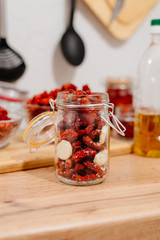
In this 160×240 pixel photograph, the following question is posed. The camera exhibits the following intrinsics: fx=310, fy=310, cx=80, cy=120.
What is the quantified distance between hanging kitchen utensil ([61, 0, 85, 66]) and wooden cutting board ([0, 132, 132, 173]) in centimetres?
38

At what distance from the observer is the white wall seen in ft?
3.69

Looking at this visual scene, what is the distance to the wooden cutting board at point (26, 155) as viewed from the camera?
75cm

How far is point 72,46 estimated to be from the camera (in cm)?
116

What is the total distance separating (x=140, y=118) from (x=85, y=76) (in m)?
0.45

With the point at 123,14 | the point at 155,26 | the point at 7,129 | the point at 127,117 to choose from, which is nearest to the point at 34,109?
the point at 7,129

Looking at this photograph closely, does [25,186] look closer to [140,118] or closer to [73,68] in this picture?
[140,118]

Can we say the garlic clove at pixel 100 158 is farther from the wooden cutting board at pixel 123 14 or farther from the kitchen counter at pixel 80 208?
the wooden cutting board at pixel 123 14

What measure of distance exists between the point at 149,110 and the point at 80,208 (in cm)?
46

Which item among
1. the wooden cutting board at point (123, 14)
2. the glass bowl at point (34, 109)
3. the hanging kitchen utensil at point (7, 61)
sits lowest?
the glass bowl at point (34, 109)

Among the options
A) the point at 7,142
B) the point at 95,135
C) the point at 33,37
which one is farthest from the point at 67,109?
the point at 33,37

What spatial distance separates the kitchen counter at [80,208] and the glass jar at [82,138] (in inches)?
1.1

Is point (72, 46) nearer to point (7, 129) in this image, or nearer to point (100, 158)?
point (7, 129)

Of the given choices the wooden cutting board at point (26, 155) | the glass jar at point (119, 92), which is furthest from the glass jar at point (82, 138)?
the glass jar at point (119, 92)

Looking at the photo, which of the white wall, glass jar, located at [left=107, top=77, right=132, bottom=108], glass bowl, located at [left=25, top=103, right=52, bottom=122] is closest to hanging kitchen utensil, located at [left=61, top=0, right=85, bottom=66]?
the white wall
